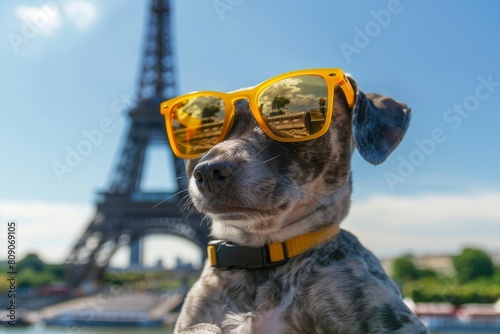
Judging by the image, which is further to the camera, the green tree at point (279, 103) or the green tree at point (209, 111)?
the green tree at point (209, 111)

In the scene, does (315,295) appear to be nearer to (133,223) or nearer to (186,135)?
(186,135)

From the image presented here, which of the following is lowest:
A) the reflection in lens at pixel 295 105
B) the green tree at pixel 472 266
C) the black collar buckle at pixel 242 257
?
the green tree at pixel 472 266

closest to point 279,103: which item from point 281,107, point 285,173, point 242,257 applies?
point 281,107

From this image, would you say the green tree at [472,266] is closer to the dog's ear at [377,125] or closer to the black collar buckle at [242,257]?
the dog's ear at [377,125]

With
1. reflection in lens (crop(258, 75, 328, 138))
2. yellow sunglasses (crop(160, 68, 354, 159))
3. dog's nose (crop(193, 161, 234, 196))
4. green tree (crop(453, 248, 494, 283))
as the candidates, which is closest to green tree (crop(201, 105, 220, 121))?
yellow sunglasses (crop(160, 68, 354, 159))

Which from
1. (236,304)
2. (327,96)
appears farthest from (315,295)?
(327,96)

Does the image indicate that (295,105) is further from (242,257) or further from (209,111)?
(242,257)

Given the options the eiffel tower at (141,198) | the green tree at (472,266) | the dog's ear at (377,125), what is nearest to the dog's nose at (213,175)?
the dog's ear at (377,125)
